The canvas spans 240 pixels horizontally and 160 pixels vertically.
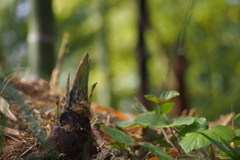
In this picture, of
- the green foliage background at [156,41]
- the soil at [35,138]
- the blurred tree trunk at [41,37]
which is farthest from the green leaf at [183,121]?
the green foliage background at [156,41]

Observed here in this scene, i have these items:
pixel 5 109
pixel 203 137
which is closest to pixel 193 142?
pixel 203 137

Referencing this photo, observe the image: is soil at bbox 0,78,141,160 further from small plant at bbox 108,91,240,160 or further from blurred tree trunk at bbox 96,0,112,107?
blurred tree trunk at bbox 96,0,112,107

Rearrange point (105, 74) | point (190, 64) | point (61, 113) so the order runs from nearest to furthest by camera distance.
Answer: point (61, 113)
point (190, 64)
point (105, 74)

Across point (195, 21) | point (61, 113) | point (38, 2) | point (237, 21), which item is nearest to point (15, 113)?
point (61, 113)

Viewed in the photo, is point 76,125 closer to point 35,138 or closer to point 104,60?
point 35,138

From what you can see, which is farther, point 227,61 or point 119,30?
point 119,30

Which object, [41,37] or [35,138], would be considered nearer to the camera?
[35,138]

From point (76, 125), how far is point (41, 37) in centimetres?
114

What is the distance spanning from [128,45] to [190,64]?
115 cm

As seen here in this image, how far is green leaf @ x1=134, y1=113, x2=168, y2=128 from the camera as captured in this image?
0.71 m

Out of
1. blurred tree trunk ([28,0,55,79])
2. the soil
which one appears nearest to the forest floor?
the soil

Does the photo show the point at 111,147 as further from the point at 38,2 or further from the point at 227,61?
the point at 227,61

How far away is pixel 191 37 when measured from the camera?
5.86 meters

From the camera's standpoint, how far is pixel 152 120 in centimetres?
73
